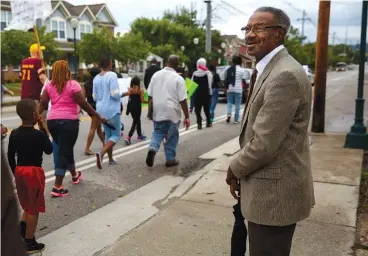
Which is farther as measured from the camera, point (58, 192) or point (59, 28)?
point (59, 28)

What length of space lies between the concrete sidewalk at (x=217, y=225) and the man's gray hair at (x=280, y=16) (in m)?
2.13

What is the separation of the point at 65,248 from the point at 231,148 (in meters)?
4.77

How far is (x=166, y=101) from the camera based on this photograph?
6598mm

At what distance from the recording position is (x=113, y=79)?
22.0ft

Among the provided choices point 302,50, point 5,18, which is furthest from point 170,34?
point 302,50

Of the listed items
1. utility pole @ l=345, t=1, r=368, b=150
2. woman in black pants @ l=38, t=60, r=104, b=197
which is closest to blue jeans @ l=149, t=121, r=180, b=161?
woman in black pants @ l=38, t=60, r=104, b=197

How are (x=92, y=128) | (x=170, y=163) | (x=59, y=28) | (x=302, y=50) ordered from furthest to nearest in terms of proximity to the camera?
→ (x=302, y=50), (x=59, y=28), (x=92, y=128), (x=170, y=163)

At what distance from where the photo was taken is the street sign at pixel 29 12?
7.39 m

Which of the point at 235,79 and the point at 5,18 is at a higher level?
the point at 5,18

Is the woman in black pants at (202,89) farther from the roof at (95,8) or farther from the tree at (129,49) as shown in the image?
the roof at (95,8)

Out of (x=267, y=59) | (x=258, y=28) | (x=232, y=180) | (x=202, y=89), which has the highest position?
(x=258, y=28)

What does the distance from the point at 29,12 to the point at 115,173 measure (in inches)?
134

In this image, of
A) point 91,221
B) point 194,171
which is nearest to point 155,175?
point 194,171

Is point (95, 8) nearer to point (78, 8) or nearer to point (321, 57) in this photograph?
point (78, 8)
